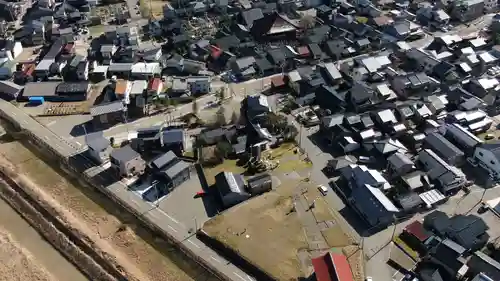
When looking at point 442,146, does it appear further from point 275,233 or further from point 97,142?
point 97,142

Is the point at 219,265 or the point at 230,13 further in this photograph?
the point at 230,13

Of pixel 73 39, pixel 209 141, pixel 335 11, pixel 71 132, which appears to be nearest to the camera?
pixel 209 141

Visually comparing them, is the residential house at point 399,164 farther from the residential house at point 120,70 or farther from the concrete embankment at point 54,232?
the residential house at point 120,70

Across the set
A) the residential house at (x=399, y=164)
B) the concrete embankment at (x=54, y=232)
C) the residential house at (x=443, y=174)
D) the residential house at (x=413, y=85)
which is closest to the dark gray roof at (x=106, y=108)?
the concrete embankment at (x=54, y=232)

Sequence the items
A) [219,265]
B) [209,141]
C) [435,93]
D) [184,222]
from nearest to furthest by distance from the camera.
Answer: [219,265], [184,222], [209,141], [435,93]

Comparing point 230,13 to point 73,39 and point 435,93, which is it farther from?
point 435,93

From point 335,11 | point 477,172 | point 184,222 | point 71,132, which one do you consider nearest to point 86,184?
point 71,132
